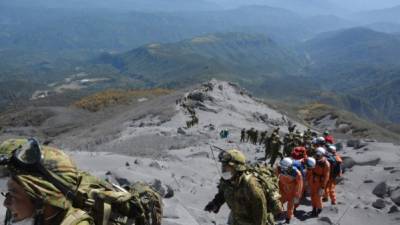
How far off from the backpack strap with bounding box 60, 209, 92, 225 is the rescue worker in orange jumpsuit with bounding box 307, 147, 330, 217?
35.2 feet

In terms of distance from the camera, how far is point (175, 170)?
16.9 metres

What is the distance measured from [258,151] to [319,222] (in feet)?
38.9

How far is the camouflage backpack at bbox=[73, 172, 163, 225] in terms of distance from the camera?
319 cm

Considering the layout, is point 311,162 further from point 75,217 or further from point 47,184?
point 47,184

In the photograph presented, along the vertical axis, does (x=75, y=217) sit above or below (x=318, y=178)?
above

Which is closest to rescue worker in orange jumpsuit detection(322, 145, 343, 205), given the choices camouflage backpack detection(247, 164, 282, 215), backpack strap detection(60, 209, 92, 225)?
camouflage backpack detection(247, 164, 282, 215)

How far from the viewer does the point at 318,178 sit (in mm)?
12852

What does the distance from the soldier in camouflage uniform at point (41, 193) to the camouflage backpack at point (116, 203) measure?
0.57 feet

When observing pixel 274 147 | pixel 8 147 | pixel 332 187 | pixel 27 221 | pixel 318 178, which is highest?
pixel 8 147

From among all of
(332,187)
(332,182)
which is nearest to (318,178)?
(332,182)

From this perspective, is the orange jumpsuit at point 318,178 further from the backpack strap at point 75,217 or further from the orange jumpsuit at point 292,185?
the backpack strap at point 75,217

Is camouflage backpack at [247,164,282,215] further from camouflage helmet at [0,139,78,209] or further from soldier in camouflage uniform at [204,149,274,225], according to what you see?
camouflage helmet at [0,139,78,209]

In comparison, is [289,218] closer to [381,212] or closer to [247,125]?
[381,212]

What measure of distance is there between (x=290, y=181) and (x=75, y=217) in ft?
29.6
